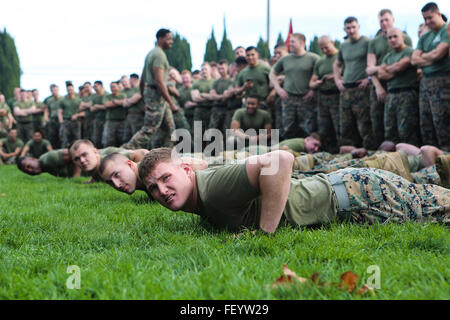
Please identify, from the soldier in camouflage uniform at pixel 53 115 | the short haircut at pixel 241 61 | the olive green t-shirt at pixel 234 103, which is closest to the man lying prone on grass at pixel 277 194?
the short haircut at pixel 241 61

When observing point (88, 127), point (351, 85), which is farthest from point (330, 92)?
point (88, 127)

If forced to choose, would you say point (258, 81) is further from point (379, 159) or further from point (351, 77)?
point (379, 159)

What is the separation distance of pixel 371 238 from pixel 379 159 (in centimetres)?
209

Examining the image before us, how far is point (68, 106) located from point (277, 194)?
1362 cm

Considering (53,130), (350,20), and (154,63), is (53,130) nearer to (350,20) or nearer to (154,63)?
(154,63)

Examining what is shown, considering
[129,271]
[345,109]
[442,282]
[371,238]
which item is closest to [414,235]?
[371,238]

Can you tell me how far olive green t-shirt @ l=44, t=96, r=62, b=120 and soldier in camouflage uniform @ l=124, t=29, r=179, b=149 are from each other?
8.25 m

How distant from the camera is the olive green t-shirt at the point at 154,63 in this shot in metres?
7.68

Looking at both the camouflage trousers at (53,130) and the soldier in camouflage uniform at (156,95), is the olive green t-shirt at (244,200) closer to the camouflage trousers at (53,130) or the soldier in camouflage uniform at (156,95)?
the soldier in camouflage uniform at (156,95)

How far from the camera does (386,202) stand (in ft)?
10.4

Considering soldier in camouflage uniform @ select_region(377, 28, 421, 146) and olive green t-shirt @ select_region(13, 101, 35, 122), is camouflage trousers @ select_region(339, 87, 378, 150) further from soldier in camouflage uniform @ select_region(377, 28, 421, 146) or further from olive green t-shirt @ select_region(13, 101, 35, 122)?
olive green t-shirt @ select_region(13, 101, 35, 122)

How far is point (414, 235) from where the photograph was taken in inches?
107

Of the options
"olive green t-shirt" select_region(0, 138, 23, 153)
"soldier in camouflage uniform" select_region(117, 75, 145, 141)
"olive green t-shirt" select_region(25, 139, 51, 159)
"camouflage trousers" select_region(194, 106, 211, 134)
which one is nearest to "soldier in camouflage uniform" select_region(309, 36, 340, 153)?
"camouflage trousers" select_region(194, 106, 211, 134)
